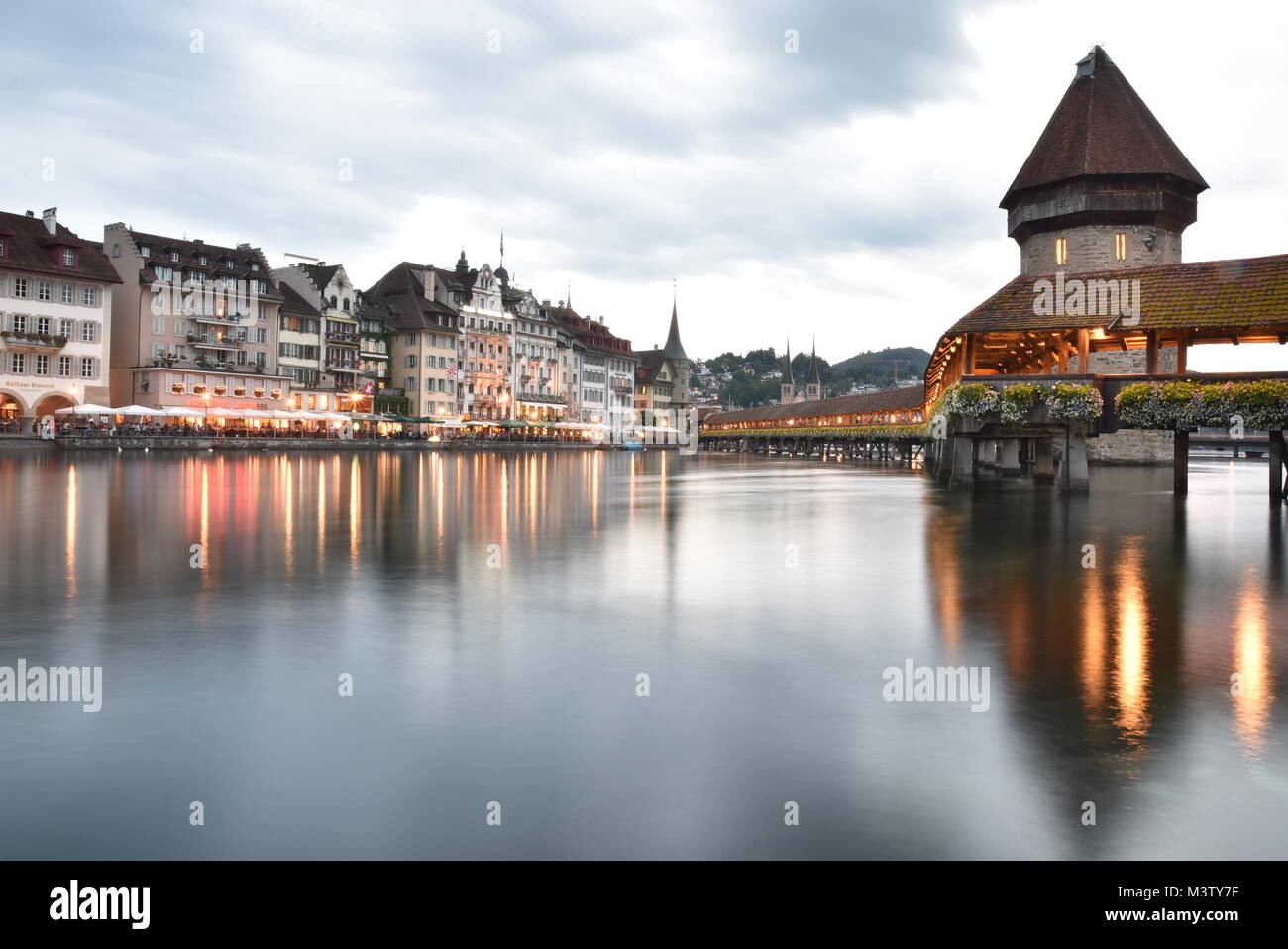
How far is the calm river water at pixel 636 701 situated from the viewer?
5324 mm

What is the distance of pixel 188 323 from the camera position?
278 feet

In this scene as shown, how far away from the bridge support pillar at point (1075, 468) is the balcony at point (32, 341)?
217 ft

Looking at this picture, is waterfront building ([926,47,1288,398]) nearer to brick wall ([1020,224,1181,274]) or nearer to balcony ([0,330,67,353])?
brick wall ([1020,224,1181,274])

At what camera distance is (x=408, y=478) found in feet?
137

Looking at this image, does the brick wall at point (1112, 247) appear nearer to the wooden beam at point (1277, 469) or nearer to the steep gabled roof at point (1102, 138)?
the steep gabled roof at point (1102, 138)

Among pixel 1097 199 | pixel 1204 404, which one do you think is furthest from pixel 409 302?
pixel 1204 404

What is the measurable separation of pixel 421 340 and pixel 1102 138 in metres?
69.6

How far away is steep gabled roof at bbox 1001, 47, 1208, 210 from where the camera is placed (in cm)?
6175

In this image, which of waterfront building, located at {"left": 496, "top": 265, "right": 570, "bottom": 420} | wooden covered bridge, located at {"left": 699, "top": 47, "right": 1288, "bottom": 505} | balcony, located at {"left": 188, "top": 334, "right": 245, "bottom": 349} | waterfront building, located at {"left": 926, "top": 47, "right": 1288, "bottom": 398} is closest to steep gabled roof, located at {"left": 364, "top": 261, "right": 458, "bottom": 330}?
waterfront building, located at {"left": 496, "top": 265, "right": 570, "bottom": 420}

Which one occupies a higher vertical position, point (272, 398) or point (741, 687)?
point (272, 398)

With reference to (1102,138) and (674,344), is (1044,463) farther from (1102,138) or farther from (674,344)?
(674,344)

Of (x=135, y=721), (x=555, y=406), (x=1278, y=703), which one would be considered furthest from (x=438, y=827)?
(x=555, y=406)
